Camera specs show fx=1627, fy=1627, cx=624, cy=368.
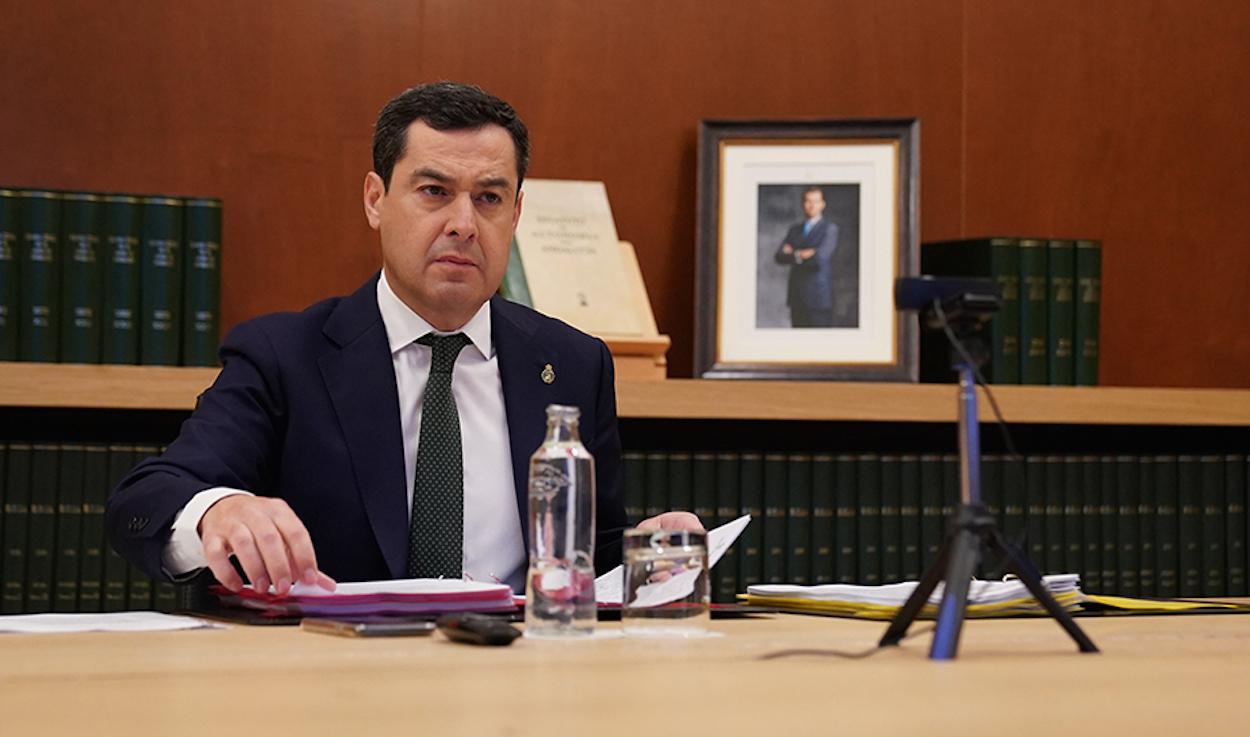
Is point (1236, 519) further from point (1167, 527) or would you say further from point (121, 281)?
point (121, 281)

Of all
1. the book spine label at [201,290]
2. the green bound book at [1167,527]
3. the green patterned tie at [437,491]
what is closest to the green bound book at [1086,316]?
the green bound book at [1167,527]

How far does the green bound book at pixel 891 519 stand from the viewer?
2.90 m

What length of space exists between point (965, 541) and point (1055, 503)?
1.90 metres

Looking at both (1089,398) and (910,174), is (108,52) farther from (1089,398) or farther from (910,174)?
(1089,398)

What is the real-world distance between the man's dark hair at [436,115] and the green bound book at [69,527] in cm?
72

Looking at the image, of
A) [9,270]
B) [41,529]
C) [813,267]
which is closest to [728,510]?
[813,267]

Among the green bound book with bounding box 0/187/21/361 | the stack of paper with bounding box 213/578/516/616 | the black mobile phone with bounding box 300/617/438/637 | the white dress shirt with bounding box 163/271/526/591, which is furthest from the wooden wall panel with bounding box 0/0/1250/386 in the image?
the black mobile phone with bounding box 300/617/438/637

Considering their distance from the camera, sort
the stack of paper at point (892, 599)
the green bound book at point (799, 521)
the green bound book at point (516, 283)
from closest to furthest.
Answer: the stack of paper at point (892, 599) < the green bound book at point (516, 283) < the green bound book at point (799, 521)

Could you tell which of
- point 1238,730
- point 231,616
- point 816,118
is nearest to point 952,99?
point 816,118

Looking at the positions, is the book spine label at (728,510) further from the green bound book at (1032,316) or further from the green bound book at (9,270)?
the green bound book at (9,270)

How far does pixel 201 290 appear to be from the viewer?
8.61ft

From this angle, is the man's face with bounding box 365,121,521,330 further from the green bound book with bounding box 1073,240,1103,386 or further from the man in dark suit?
the green bound book with bounding box 1073,240,1103,386

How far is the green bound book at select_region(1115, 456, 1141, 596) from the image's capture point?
300 cm

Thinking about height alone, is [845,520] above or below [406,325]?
below
